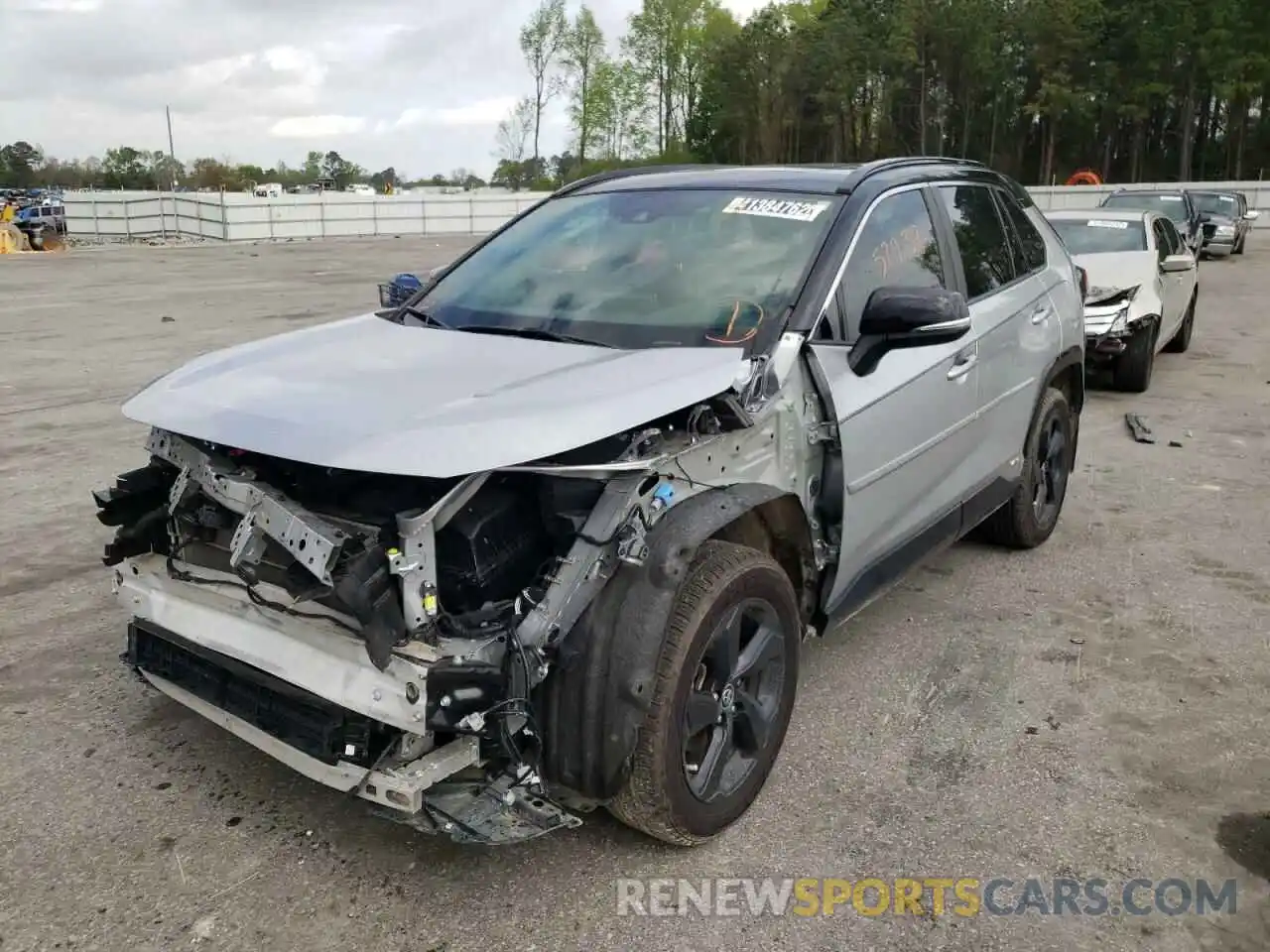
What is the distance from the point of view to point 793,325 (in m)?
3.29

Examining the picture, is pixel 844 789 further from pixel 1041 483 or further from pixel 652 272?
pixel 1041 483

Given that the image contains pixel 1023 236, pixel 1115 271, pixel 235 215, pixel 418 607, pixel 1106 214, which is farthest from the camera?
pixel 235 215

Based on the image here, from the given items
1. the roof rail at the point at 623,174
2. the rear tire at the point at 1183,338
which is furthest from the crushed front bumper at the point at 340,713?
the rear tire at the point at 1183,338

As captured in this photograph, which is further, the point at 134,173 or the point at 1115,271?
the point at 134,173

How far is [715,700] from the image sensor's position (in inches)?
113

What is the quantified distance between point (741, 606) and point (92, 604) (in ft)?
10.3

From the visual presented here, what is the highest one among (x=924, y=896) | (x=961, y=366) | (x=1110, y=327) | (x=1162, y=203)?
(x=1162, y=203)

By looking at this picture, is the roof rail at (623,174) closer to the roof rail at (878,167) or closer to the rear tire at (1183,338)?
the roof rail at (878,167)

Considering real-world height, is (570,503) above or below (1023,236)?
below

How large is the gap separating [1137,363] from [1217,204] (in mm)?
18272

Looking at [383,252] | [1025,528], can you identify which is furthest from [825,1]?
[1025,528]

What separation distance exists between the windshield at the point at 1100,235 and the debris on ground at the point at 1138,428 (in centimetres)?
260

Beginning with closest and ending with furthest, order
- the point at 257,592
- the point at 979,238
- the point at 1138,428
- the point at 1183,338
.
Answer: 1. the point at 257,592
2. the point at 979,238
3. the point at 1138,428
4. the point at 1183,338

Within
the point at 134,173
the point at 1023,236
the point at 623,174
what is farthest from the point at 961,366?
the point at 134,173
